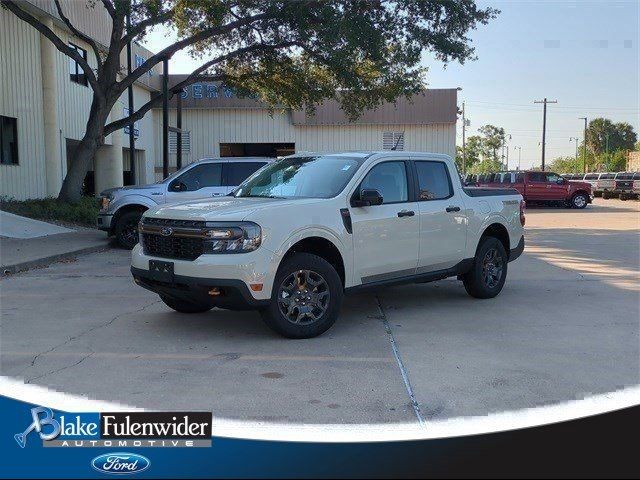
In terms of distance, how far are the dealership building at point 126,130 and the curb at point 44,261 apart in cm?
785

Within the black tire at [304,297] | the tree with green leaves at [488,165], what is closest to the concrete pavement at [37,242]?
the black tire at [304,297]

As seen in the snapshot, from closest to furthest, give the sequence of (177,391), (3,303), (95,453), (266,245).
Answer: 1. (95,453)
2. (177,391)
3. (266,245)
4. (3,303)

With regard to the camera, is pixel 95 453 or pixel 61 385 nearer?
pixel 95 453

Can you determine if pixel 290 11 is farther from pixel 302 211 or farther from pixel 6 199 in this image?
pixel 302 211

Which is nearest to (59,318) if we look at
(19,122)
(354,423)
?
(354,423)

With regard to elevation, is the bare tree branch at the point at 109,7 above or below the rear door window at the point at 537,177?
above

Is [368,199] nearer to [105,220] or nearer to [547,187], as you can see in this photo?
[105,220]

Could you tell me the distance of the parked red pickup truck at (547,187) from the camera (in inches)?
1238

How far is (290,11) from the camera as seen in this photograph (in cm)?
1645

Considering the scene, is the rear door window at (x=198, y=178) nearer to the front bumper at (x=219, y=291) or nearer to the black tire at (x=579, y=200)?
the front bumper at (x=219, y=291)

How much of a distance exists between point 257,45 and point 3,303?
14.0m

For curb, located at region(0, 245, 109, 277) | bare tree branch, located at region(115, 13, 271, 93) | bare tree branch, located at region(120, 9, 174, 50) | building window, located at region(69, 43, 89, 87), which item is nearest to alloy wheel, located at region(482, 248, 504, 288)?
curb, located at region(0, 245, 109, 277)

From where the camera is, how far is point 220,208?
593 cm

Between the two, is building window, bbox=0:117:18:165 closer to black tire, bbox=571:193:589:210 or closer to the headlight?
the headlight
